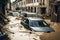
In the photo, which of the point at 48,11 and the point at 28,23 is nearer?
the point at 28,23

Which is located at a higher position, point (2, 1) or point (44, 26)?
point (2, 1)

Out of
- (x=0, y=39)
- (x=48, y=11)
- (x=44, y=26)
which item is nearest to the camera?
(x=0, y=39)

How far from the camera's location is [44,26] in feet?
58.3

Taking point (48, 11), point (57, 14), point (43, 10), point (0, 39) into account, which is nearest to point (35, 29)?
point (0, 39)

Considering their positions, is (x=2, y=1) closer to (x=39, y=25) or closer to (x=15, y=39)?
(x=39, y=25)

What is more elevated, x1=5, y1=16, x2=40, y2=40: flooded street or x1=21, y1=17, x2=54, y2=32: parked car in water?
x1=21, y1=17, x2=54, y2=32: parked car in water

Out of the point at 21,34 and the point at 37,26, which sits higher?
the point at 37,26

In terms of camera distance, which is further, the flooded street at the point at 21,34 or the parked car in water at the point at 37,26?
the parked car in water at the point at 37,26

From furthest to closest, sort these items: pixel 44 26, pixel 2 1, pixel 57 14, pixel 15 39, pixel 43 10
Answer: pixel 43 10
pixel 2 1
pixel 57 14
pixel 44 26
pixel 15 39

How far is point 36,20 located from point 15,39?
4998 mm

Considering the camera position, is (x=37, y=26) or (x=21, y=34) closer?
(x=21, y=34)

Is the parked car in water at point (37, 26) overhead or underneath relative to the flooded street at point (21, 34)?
overhead

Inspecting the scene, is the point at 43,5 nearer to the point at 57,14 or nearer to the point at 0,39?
the point at 57,14

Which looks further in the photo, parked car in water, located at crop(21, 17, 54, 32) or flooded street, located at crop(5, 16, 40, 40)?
parked car in water, located at crop(21, 17, 54, 32)
